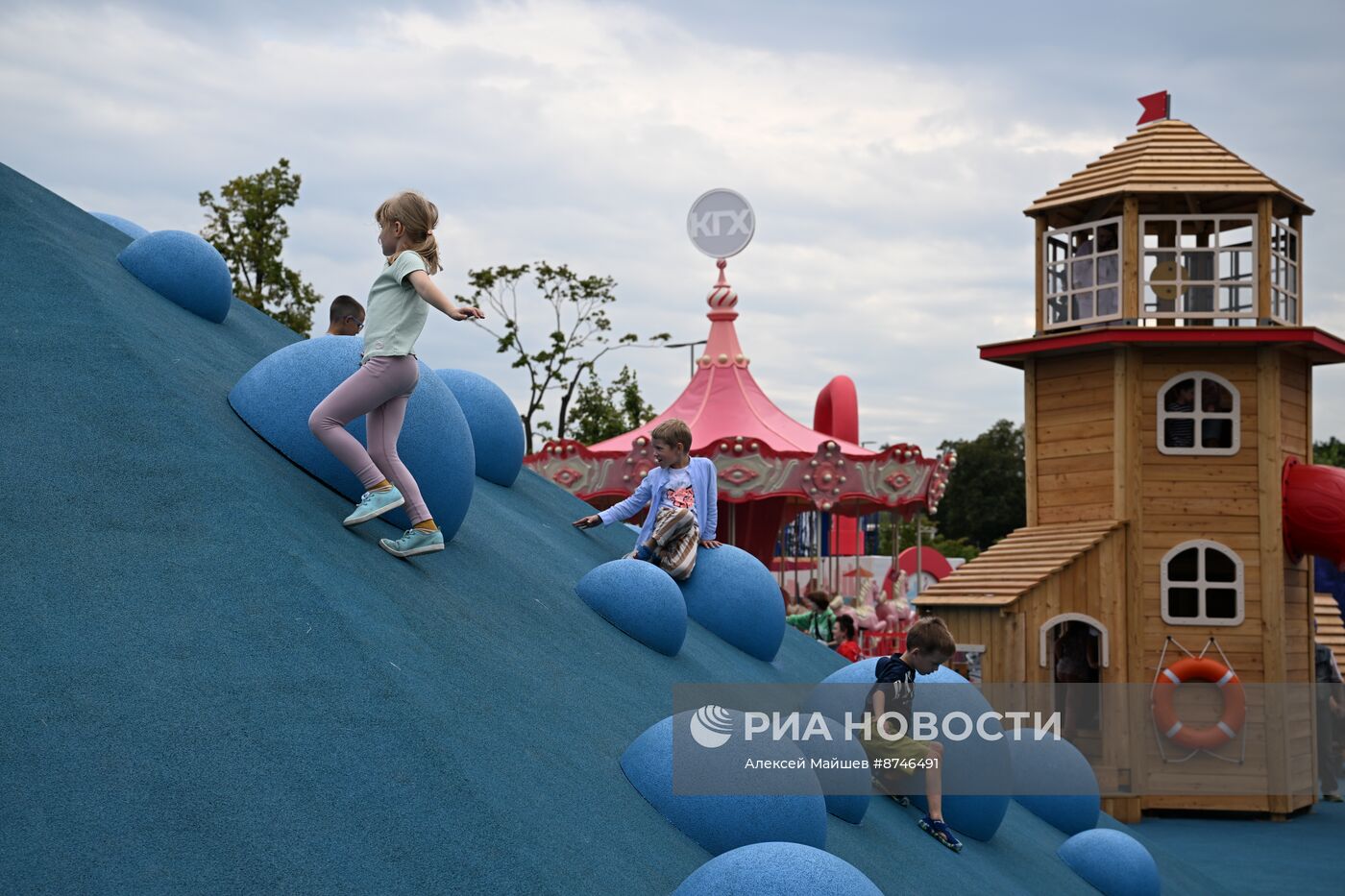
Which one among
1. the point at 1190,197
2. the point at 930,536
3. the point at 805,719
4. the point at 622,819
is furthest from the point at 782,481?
the point at 930,536

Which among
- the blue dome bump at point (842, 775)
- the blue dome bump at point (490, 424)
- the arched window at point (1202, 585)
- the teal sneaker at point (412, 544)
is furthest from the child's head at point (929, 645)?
the arched window at point (1202, 585)

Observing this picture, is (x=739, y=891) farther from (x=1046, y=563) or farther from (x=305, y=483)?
(x=1046, y=563)

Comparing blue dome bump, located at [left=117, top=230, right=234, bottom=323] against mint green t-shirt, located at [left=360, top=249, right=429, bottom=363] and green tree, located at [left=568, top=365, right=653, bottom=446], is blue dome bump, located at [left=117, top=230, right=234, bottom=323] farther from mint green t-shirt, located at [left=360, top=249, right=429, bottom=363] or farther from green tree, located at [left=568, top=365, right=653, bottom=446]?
green tree, located at [left=568, top=365, right=653, bottom=446]

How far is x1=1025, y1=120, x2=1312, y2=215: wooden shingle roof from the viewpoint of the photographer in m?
18.6

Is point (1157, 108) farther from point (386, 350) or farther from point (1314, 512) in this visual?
point (386, 350)

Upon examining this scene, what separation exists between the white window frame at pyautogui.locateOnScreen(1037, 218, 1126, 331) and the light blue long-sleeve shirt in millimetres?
11186

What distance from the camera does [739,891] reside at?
4.15 metres

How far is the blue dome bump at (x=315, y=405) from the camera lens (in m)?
6.41

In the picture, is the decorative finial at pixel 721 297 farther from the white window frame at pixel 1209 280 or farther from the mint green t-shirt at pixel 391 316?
the mint green t-shirt at pixel 391 316

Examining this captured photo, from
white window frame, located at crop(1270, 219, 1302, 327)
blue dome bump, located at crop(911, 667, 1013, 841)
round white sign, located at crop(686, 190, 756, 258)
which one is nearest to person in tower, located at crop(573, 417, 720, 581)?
blue dome bump, located at crop(911, 667, 1013, 841)

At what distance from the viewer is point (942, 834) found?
291 inches

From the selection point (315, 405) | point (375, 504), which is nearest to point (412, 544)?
point (375, 504)

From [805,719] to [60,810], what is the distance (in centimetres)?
393

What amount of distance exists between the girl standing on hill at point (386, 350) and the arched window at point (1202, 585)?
14688mm
